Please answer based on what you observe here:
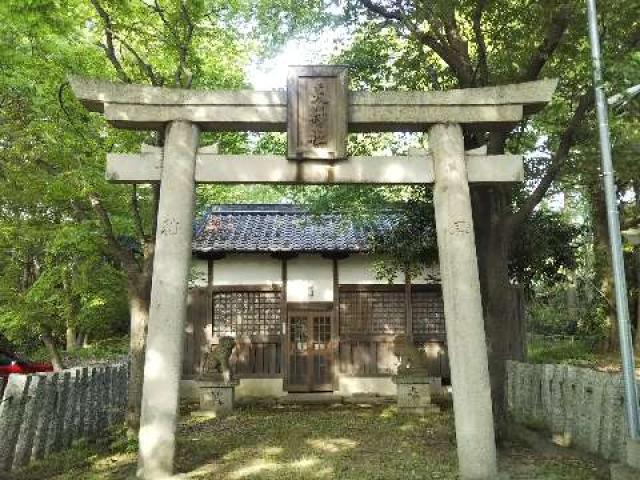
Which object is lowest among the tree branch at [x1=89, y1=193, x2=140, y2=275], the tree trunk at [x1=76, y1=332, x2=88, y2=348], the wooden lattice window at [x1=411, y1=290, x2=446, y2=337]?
the tree trunk at [x1=76, y1=332, x2=88, y2=348]

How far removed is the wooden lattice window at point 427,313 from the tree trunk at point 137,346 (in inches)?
346

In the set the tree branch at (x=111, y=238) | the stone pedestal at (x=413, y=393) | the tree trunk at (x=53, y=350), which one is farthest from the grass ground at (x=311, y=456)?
the tree trunk at (x=53, y=350)

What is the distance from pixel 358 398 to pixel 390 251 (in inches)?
180

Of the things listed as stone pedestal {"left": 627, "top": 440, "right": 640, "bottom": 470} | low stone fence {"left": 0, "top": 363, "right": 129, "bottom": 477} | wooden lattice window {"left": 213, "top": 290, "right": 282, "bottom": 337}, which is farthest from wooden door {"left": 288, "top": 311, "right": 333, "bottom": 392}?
stone pedestal {"left": 627, "top": 440, "right": 640, "bottom": 470}

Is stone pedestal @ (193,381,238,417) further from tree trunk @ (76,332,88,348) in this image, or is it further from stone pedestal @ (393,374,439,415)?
tree trunk @ (76,332,88,348)

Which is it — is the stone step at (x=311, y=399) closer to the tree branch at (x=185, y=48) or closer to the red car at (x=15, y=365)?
the red car at (x=15, y=365)

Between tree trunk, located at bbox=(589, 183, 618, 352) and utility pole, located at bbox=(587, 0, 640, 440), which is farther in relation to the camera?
tree trunk, located at bbox=(589, 183, 618, 352)

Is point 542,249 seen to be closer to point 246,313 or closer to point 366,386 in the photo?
point 366,386

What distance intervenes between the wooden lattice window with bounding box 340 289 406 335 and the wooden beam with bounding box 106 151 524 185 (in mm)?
9401

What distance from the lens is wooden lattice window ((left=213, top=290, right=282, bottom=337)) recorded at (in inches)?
641

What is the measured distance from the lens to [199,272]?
53.3 feet

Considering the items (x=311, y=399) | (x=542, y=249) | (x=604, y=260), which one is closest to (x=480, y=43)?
Result: (x=542, y=249)

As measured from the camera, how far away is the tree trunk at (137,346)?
9484mm

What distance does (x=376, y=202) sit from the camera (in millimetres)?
11680
